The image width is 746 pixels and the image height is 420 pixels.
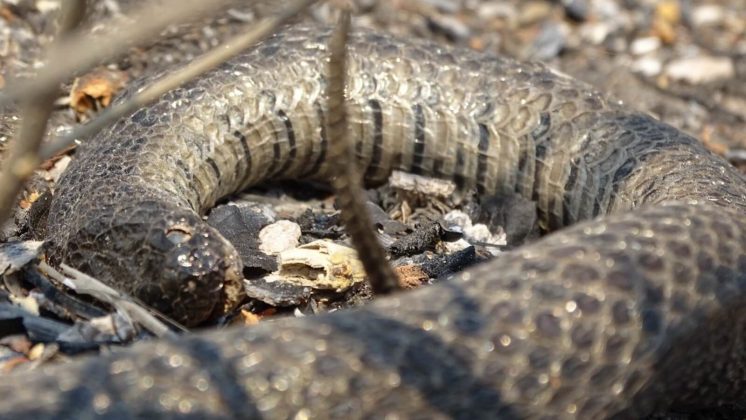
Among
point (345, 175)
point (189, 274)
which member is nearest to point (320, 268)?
point (189, 274)

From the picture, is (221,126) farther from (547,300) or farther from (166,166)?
(547,300)

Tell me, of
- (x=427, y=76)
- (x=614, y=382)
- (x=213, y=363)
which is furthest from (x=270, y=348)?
(x=427, y=76)

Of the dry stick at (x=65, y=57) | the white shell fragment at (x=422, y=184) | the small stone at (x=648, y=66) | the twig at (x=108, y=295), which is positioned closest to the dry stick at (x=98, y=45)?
the dry stick at (x=65, y=57)

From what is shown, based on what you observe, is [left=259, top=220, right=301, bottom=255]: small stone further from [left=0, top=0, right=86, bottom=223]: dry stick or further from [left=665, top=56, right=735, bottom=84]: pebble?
[left=665, top=56, right=735, bottom=84]: pebble

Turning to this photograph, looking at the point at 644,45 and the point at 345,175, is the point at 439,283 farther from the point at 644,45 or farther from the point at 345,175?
the point at 644,45

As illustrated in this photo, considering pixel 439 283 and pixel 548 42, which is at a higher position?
pixel 439 283

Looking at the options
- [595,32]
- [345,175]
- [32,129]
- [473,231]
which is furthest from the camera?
[595,32]

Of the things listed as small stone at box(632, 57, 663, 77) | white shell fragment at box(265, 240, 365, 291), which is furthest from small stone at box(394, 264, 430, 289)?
small stone at box(632, 57, 663, 77)
